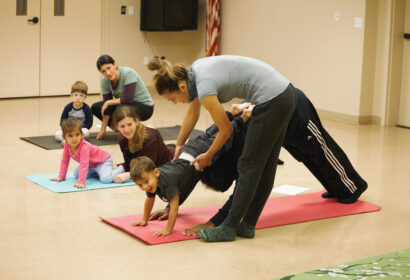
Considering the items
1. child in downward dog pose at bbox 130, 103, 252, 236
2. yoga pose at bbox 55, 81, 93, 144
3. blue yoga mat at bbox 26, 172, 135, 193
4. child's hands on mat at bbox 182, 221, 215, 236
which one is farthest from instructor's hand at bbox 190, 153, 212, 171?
yoga pose at bbox 55, 81, 93, 144

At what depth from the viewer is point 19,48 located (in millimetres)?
8805

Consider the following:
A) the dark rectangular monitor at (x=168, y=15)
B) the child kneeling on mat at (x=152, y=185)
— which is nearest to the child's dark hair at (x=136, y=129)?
the child kneeling on mat at (x=152, y=185)

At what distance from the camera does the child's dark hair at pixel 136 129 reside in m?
4.37

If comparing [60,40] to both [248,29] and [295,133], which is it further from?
[295,133]

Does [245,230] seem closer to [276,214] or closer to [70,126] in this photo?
[276,214]

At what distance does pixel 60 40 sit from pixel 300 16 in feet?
10.8

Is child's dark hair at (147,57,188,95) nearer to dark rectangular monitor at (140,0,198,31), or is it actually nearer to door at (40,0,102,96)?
door at (40,0,102,96)

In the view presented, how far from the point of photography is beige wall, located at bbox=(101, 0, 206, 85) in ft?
31.3

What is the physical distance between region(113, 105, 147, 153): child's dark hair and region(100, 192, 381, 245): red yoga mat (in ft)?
1.90

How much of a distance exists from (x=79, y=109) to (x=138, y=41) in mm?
3843

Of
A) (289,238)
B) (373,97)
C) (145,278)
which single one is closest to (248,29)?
(373,97)

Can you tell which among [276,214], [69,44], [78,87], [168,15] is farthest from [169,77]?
[168,15]

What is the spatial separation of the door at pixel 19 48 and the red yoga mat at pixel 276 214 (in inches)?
212

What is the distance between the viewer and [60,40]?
9.14 m
